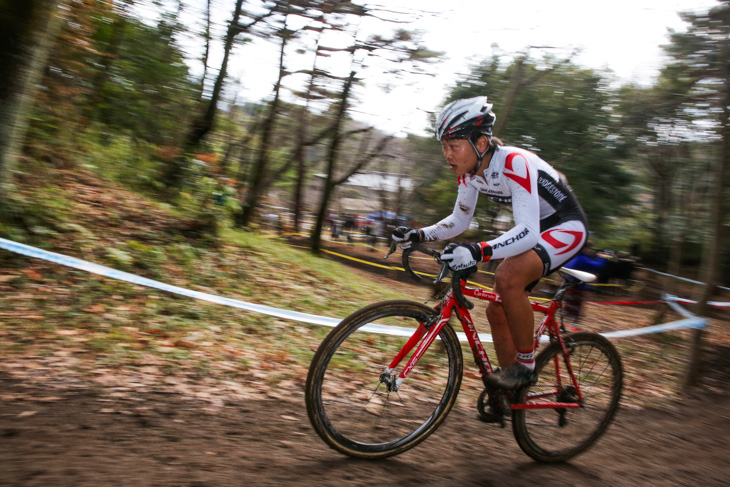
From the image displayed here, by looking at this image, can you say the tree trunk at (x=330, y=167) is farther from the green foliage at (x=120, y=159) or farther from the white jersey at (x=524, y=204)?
the white jersey at (x=524, y=204)

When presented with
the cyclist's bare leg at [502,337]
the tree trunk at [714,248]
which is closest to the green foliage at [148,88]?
the cyclist's bare leg at [502,337]

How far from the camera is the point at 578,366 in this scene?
11.9 ft

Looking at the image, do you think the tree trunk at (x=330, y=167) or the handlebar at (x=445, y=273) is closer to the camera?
the handlebar at (x=445, y=273)

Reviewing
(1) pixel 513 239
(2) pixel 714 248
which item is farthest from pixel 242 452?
(2) pixel 714 248

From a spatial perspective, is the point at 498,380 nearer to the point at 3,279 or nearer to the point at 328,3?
the point at 3,279

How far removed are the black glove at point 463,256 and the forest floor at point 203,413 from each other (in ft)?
4.12

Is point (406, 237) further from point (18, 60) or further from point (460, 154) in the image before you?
point (18, 60)

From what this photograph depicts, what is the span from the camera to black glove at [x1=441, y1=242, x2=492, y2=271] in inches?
110

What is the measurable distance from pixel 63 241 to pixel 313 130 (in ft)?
36.9

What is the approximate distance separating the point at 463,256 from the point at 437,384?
922 millimetres

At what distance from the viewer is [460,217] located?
353 cm

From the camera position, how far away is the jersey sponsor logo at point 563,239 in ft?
10.7

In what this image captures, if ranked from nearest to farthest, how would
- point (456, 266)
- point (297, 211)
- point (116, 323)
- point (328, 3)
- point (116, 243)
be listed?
point (456, 266), point (116, 323), point (116, 243), point (328, 3), point (297, 211)

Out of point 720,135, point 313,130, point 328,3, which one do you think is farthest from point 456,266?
point 313,130
